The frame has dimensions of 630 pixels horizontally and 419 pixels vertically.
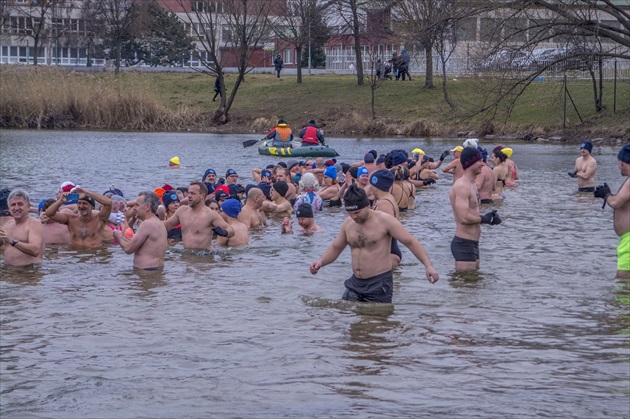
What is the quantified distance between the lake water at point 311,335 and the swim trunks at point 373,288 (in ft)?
0.63

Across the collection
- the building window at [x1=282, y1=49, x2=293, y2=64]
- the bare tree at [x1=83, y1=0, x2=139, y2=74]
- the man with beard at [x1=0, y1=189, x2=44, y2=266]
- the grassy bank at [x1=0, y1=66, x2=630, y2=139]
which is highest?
the bare tree at [x1=83, y1=0, x2=139, y2=74]

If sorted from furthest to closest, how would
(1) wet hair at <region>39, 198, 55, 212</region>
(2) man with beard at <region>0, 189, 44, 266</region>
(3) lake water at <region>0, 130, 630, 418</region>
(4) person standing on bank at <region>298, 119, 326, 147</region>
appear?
1. (4) person standing on bank at <region>298, 119, 326, 147</region>
2. (1) wet hair at <region>39, 198, 55, 212</region>
3. (2) man with beard at <region>0, 189, 44, 266</region>
4. (3) lake water at <region>0, 130, 630, 418</region>

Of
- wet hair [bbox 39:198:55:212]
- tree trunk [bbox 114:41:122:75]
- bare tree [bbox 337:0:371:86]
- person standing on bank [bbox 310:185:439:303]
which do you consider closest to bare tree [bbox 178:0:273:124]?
bare tree [bbox 337:0:371:86]

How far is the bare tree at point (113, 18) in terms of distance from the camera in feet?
215

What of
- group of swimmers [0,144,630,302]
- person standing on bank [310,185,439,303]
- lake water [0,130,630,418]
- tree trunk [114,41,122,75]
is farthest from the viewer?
tree trunk [114,41,122,75]

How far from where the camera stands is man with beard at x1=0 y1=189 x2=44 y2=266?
11.2 m

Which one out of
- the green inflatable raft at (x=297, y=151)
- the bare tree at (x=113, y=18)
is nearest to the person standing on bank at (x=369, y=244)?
the green inflatable raft at (x=297, y=151)

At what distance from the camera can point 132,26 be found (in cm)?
6562

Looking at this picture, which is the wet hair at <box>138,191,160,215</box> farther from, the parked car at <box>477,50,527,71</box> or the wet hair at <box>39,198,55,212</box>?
the parked car at <box>477,50,527,71</box>

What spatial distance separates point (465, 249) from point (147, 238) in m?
3.79

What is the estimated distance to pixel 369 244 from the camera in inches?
364

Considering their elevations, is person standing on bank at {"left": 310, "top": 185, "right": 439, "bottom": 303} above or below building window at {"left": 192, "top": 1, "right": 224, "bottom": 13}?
below

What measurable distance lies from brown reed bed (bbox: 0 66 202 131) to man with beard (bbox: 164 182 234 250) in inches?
1207

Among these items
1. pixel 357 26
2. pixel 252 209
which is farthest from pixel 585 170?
pixel 357 26
